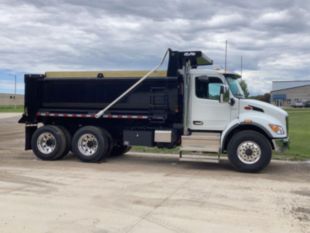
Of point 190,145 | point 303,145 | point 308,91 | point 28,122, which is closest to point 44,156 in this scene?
point 28,122

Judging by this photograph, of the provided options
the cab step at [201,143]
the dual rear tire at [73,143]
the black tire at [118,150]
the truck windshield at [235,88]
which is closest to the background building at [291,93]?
the black tire at [118,150]

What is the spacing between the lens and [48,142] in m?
13.7

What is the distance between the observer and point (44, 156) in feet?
44.3

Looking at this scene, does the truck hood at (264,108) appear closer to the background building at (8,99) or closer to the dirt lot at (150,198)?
the dirt lot at (150,198)

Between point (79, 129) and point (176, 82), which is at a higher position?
point (176, 82)

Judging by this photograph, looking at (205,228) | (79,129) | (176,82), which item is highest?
(176,82)

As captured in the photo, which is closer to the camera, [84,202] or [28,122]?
[84,202]

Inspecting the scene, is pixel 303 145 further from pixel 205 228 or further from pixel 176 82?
pixel 205 228

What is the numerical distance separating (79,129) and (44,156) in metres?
1.38

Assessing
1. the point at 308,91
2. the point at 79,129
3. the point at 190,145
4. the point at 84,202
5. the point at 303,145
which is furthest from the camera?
the point at 308,91

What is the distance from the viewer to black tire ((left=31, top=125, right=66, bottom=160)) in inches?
528

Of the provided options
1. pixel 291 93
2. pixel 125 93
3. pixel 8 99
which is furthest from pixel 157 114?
pixel 291 93

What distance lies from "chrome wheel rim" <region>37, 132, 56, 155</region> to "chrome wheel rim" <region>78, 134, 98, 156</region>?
95cm

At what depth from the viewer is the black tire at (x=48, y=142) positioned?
13.4m
